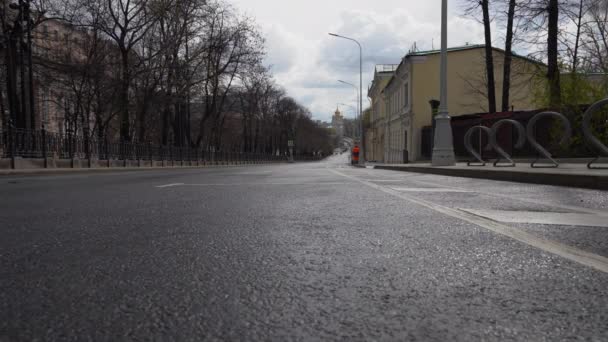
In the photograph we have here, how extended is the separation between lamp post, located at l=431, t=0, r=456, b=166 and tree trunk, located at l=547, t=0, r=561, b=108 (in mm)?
5171

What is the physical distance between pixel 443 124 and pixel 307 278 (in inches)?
552

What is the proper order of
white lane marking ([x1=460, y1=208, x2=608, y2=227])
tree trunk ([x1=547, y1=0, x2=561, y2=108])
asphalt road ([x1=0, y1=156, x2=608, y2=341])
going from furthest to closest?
tree trunk ([x1=547, y1=0, x2=561, y2=108]) → white lane marking ([x1=460, y1=208, x2=608, y2=227]) → asphalt road ([x1=0, y1=156, x2=608, y2=341])

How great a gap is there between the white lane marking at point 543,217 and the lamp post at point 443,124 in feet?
38.0

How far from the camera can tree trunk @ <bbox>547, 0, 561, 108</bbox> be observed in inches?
691

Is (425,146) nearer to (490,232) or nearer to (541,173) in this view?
(541,173)

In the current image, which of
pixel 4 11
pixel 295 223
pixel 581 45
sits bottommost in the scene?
pixel 295 223

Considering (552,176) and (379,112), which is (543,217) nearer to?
(552,176)

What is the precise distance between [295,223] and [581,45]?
23.5 meters

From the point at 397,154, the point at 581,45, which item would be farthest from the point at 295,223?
the point at 397,154

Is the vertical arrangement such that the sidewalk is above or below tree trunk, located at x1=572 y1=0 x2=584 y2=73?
below

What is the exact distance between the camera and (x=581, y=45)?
2192cm

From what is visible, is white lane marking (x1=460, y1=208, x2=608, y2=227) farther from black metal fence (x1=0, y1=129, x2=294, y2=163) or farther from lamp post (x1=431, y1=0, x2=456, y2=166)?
black metal fence (x1=0, y1=129, x2=294, y2=163)

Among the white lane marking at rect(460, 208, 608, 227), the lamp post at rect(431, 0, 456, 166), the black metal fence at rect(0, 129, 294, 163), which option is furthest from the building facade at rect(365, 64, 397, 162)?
the white lane marking at rect(460, 208, 608, 227)

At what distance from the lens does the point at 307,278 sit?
6.00ft
